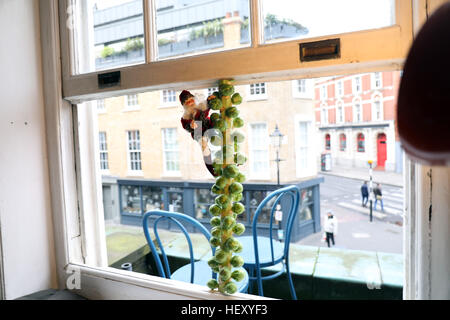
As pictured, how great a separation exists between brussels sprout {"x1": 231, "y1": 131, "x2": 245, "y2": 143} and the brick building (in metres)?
2.82

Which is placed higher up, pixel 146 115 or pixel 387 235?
pixel 146 115

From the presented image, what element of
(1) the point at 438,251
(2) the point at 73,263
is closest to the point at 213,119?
(1) the point at 438,251

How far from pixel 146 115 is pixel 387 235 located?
3925mm

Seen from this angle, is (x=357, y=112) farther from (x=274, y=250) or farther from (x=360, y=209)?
(x=274, y=250)

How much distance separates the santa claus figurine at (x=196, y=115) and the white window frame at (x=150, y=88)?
1.7 inches

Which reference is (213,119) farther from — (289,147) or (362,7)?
(289,147)

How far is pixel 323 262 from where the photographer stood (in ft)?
7.29

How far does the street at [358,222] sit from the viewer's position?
13.9 feet

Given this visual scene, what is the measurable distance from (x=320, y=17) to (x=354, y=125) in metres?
3.49

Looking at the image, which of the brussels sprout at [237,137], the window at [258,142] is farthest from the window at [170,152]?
the brussels sprout at [237,137]

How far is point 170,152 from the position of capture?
9.98ft

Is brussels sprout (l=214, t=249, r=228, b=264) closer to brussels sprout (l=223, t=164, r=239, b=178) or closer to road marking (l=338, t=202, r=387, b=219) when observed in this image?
brussels sprout (l=223, t=164, r=239, b=178)

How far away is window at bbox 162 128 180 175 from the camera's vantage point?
2.80 metres

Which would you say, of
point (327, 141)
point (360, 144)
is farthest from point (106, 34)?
point (327, 141)
